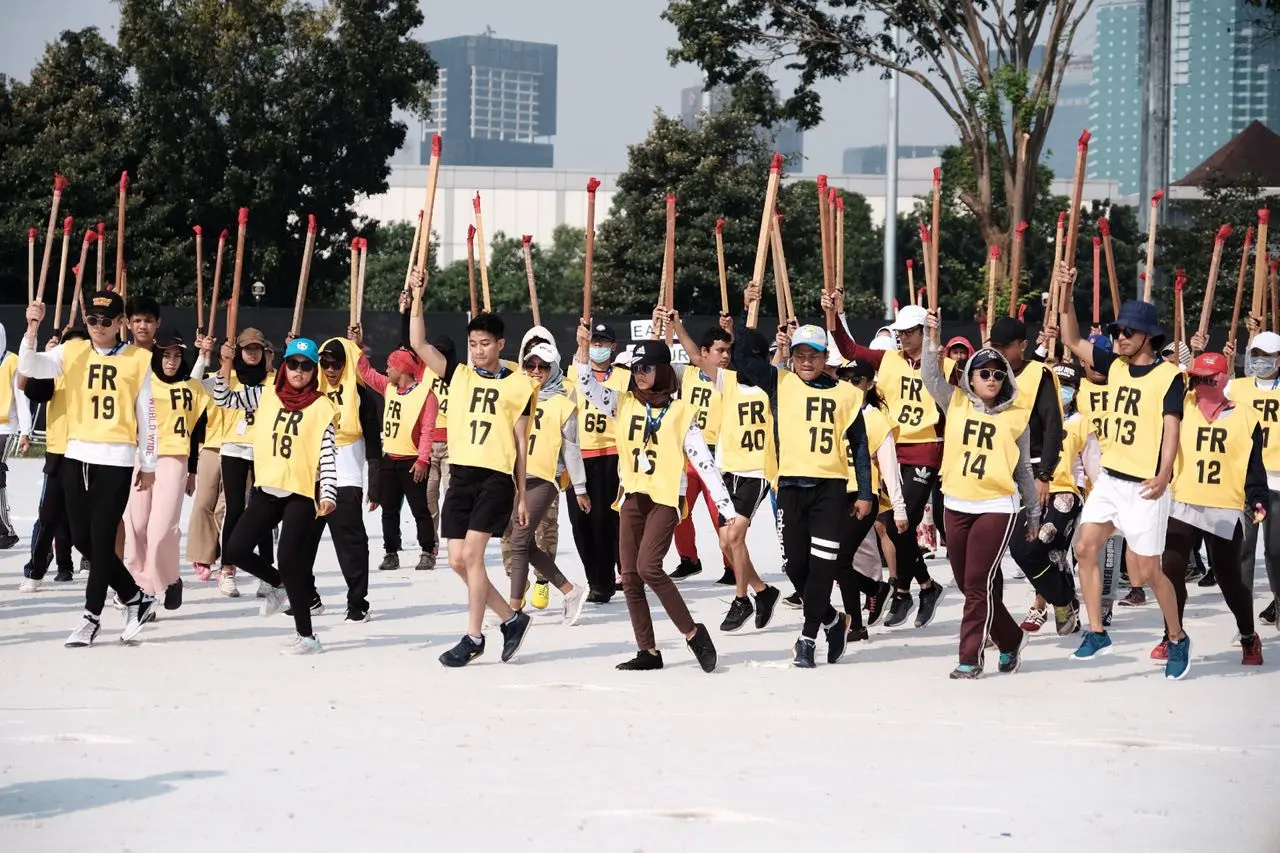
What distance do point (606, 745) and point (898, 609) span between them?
4.62m

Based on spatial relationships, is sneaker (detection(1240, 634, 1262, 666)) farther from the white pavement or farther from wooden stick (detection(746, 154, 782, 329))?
wooden stick (detection(746, 154, 782, 329))

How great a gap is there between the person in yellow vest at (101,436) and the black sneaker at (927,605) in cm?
480

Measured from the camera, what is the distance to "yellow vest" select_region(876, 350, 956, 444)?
1307cm

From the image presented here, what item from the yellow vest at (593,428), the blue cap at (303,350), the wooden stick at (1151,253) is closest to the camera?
the blue cap at (303,350)

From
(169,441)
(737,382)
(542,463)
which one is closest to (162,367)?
(169,441)

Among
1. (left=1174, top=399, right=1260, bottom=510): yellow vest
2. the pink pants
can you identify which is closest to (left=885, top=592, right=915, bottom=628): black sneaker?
(left=1174, top=399, right=1260, bottom=510): yellow vest

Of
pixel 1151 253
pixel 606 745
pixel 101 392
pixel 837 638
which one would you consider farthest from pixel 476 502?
pixel 1151 253

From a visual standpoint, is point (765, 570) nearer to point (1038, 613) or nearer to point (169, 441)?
point (1038, 613)

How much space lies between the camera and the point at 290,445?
11.1 m

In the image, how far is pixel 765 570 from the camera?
51.6 ft

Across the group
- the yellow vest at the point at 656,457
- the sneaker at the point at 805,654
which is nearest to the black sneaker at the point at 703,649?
the sneaker at the point at 805,654

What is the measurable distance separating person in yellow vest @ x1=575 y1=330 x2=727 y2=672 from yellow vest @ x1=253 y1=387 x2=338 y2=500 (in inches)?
67.5

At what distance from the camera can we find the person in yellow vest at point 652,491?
34.2 ft

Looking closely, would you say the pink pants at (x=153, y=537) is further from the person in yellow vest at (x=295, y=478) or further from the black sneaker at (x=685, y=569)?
the black sneaker at (x=685, y=569)
